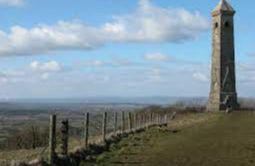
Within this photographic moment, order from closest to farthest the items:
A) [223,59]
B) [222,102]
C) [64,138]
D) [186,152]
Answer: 1. [64,138]
2. [186,152]
3. [222,102]
4. [223,59]

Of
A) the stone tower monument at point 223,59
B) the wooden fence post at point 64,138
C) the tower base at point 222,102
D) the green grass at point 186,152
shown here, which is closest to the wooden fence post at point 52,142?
the wooden fence post at point 64,138

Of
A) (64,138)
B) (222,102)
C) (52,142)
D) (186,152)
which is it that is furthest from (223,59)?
(52,142)

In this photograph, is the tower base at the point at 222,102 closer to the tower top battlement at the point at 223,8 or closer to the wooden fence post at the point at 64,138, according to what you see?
the tower top battlement at the point at 223,8

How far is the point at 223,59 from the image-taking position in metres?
73.6

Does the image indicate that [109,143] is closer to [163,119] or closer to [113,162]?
[113,162]

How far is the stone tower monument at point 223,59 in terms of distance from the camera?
240 feet

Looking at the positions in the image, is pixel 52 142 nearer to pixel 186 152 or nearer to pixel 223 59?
pixel 186 152

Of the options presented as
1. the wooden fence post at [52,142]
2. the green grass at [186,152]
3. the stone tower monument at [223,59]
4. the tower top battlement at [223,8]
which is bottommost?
the green grass at [186,152]

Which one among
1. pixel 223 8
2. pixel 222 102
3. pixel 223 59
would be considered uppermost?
pixel 223 8

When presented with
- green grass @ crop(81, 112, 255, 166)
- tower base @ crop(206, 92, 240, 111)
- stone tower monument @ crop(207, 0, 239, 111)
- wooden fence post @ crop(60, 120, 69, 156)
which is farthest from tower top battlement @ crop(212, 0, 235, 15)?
wooden fence post @ crop(60, 120, 69, 156)

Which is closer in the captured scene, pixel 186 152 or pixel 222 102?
pixel 186 152

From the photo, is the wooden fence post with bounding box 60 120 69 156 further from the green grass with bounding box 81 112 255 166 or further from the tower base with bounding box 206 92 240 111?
the tower base with bounding box 206 92 240 111

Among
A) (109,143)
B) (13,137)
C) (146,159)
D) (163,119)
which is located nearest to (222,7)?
(163,119)

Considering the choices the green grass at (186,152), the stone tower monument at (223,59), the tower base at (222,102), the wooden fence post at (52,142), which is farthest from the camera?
the stone tower monument at (223,59)
